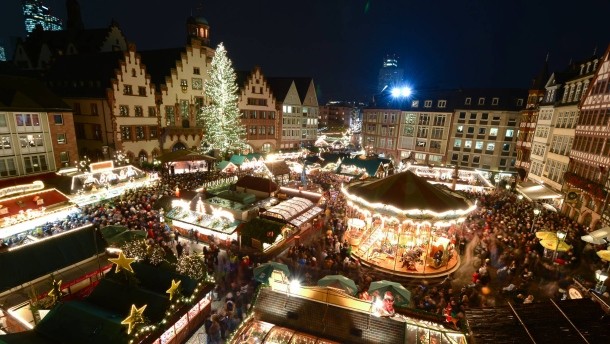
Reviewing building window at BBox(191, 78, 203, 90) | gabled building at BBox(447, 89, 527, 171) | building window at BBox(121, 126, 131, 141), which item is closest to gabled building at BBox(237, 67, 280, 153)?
building window at BBox(191, 78, 203, 90)

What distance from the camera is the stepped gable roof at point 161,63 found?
125ft

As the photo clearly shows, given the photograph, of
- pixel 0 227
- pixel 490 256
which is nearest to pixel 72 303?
pixel 0 227

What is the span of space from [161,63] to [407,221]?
3796 centimetres

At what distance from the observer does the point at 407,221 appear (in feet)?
53.0

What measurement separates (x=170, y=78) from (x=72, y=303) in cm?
3504

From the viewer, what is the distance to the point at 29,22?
17250 centimetres

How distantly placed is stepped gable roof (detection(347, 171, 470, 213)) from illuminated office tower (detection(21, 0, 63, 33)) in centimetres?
22795

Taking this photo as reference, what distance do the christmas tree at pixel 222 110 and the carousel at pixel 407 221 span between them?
23019mm

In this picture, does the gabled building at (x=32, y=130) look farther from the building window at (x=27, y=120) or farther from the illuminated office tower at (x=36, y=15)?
the illuminated office tower at (x=36, y=15)

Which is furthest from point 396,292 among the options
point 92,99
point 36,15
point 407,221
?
point 36,15

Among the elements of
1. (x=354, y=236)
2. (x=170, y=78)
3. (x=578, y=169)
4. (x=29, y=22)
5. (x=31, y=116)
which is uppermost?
(x=29, y=22)

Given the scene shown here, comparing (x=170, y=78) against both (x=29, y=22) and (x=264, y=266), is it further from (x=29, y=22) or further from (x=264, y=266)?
(x=29, y=22)

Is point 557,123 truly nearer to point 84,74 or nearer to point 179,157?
point 179,157

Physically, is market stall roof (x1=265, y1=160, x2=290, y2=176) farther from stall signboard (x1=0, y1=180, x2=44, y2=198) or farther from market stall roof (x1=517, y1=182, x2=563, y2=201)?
market stall roof (x1=517, y1=182, x2=563, y2=201)
